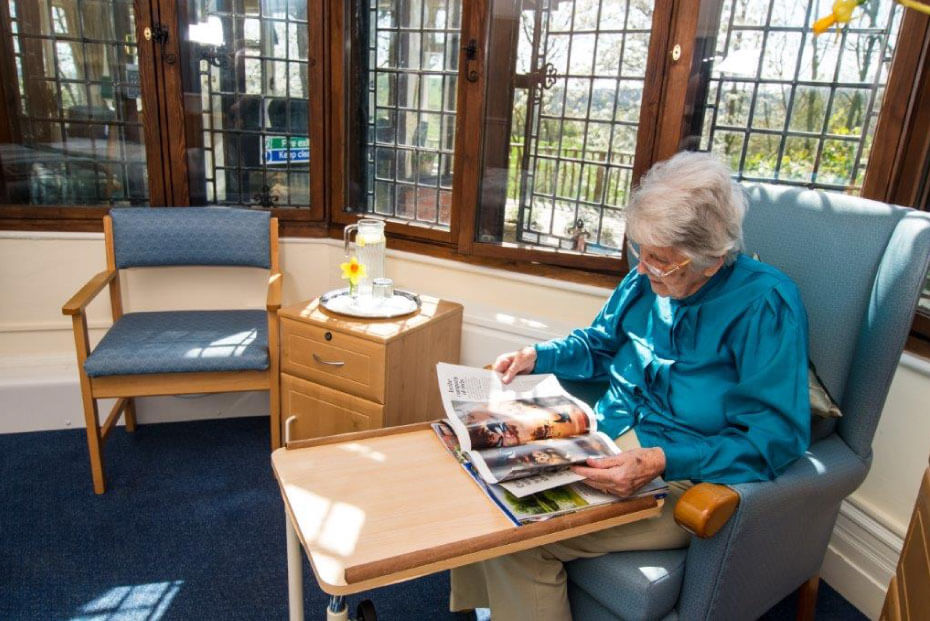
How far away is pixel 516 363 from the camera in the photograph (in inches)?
61.6

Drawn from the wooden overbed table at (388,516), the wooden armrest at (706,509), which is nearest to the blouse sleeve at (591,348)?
the wooden overbed table at (388,516)

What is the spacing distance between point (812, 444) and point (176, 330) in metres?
1.94

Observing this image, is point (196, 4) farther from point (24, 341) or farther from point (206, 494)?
point (206, 494)

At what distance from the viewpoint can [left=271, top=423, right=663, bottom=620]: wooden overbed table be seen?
38.4 inches

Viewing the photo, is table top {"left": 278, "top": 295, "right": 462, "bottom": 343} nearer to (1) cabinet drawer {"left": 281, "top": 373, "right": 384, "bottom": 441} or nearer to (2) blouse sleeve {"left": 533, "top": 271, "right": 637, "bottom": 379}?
(1) cabinet drawer {"left": 281, "top": 373, "right": 384, "bottom": 441}

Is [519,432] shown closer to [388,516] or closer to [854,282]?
[388,516]

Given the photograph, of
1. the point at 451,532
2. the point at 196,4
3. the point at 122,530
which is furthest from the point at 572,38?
the point at 122,530

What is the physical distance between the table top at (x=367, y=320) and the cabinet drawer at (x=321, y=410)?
0.21 meters

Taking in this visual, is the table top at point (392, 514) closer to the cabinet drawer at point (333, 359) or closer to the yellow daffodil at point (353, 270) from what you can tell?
the cabinet drawer at point (333, 359)

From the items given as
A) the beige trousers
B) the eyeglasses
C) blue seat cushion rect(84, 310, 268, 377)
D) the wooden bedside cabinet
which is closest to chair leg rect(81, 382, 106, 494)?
blue seat cushion rect(84, 310, 268, 377)

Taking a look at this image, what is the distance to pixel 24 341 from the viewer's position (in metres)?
2.54

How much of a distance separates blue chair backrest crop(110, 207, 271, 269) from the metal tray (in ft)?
1.53

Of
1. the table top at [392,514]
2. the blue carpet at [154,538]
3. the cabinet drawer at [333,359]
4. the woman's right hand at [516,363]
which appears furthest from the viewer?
the cabinet drawer at [333,359]

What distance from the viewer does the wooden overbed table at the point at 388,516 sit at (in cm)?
98
